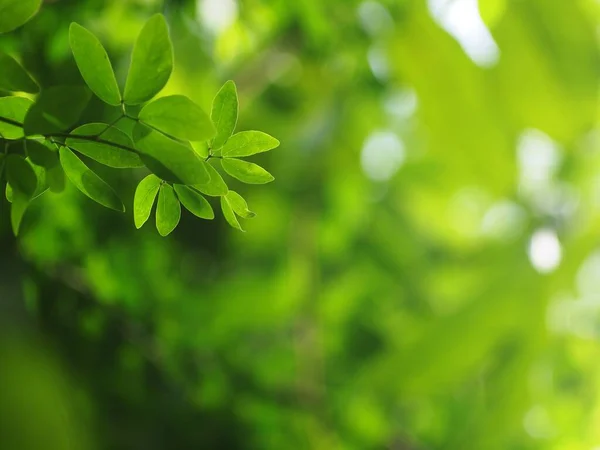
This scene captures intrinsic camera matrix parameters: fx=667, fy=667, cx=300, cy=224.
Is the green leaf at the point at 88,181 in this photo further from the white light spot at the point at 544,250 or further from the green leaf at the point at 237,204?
the white light spot at the point at 544,250

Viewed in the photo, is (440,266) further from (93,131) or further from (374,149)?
(93,131)

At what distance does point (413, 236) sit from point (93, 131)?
696 mm

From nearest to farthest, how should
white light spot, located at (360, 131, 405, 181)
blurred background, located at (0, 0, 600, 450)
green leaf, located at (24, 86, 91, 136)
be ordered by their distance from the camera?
green leaf, located at (24, 86, 91, 136) < blurred background, located at (0, 0, 600, 450) < white light spot, located at (360, 131, 405, 181)

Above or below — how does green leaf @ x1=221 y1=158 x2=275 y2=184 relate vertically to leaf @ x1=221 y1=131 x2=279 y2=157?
below

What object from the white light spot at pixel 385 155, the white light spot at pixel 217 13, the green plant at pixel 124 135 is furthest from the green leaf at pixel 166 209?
the white light spot at pixel 385 155

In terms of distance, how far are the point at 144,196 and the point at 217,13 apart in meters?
0.35

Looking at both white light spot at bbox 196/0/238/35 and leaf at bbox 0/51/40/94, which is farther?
white light spot at bbox 196/0/238/35

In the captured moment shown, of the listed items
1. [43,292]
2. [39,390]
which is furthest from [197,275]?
[39,390]

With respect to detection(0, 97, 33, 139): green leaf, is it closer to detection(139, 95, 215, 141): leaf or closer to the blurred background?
detection(139, 95, 215, 141): leaf

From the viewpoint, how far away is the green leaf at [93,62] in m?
0.16

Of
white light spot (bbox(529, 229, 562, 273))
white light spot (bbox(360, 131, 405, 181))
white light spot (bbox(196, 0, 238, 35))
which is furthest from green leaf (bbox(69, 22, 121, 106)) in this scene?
white light spot (bbox(360, 131, 405, 181))

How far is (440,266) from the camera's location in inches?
34.7

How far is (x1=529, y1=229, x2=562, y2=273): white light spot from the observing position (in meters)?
0.66

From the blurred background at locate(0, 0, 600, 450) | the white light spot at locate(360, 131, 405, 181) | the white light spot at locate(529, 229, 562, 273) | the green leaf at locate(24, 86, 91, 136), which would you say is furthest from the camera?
the white light spot at locate(360, 131, 405, 181)
